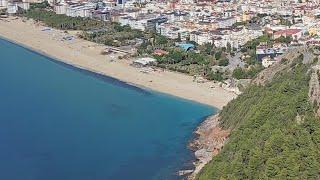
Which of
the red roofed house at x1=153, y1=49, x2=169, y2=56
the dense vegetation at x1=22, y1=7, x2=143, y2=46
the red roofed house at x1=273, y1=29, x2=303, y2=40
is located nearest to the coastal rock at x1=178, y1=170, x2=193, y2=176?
the red roofed house at x1=153, y1=49, x2=169, y2=56

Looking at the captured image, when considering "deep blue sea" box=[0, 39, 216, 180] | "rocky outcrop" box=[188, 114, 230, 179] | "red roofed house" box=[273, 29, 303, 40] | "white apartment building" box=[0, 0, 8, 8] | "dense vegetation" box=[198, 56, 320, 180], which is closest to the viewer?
"dense vegetation" box=[198, 56, 320, 180]

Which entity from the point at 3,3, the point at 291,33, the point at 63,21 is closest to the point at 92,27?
the point at 63,21

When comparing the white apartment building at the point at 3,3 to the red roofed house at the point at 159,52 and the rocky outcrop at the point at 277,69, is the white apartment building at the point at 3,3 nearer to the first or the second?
the red roofed house at the point at 159,52

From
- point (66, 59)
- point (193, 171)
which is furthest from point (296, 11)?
point (193, 171)

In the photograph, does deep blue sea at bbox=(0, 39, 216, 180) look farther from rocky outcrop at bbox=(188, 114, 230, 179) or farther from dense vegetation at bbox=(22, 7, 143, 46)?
dense vegetation at bbox=(22, 7, 143, 46)

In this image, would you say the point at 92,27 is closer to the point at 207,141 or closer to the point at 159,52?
the point at 159,52

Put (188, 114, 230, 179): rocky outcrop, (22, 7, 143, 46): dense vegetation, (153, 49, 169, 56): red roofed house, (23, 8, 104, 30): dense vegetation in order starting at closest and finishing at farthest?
(188, 114, 230, 179): rocky outcrop, (153, 49, 169, 56): red roofed house, (22, 7, 143, 46): dense vegetation, (23, 8, 104, 30): dense vegetation
